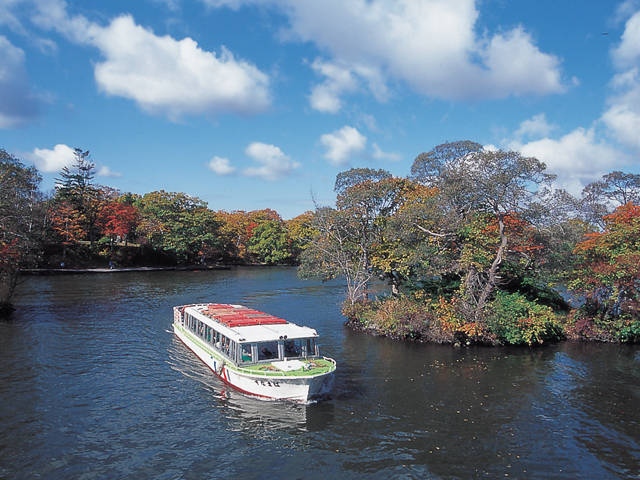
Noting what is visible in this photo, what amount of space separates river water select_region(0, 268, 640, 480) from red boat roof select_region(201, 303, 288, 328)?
3.42m

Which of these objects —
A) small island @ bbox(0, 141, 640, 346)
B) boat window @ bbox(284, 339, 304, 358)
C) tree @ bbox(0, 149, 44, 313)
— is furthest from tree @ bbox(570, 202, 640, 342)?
tree @ bbox(0, 149, 44, 313)

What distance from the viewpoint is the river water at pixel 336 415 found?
18.6m

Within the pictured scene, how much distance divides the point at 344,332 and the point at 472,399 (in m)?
17.9

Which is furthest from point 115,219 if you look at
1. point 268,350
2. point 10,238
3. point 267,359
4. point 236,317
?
point 267,359

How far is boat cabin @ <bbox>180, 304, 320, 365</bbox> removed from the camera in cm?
2616

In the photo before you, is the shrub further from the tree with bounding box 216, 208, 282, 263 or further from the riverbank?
the tree with bounding box 216, 208, 282, 263

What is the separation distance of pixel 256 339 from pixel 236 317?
23.1ft

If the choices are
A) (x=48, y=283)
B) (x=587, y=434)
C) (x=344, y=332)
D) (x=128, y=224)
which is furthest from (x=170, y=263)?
(x=587, y=434)

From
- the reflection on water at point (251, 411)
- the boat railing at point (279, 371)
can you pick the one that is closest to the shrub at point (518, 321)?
the boat railing at point (279, 371)

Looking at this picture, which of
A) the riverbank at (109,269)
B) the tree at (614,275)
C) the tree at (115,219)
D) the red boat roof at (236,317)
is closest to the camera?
the red boat roof at (236,317)

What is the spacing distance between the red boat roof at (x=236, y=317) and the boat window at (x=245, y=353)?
3.75m

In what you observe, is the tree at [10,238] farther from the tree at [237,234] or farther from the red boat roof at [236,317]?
the tree at [237,234]

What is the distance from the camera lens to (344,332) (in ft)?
139

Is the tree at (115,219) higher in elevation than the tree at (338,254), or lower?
higher
